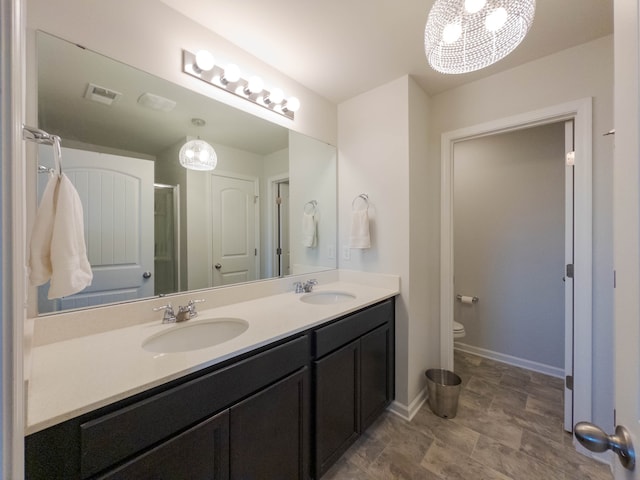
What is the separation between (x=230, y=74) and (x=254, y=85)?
0.15m

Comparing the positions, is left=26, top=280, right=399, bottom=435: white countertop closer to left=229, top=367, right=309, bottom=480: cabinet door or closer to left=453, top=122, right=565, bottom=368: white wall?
left=229, top=367, right=309, bottom=480: cabinet door

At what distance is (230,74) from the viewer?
1.45m

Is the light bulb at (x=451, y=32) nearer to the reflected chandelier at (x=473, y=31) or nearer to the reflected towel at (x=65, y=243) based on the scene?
the reflected chandelier at (x=473, y=31)

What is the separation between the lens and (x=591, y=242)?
1.49 m

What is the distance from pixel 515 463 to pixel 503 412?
46cm

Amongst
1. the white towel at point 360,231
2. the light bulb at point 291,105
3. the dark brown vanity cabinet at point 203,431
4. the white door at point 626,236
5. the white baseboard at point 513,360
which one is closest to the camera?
the white door at point 626,236

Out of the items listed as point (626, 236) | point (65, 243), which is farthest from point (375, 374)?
point (65, 243)

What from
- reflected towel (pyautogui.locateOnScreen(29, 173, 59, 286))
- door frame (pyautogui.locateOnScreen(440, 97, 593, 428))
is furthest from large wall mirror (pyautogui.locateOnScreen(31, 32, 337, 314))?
door frame (pyautogui.locateOnScreen(440, 97, 593, 428))

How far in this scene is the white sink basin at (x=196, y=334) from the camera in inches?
43.5

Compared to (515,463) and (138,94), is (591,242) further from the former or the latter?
(138,94)

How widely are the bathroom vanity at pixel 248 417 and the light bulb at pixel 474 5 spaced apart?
133 centimetres

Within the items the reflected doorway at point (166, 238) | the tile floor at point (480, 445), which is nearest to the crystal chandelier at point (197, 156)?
the reflected doorway at point (166, 238)

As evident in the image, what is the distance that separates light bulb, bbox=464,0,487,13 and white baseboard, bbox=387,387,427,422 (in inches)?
85.7

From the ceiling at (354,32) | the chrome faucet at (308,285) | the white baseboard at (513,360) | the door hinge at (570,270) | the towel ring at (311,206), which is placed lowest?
the white baseboard at (513,360)
